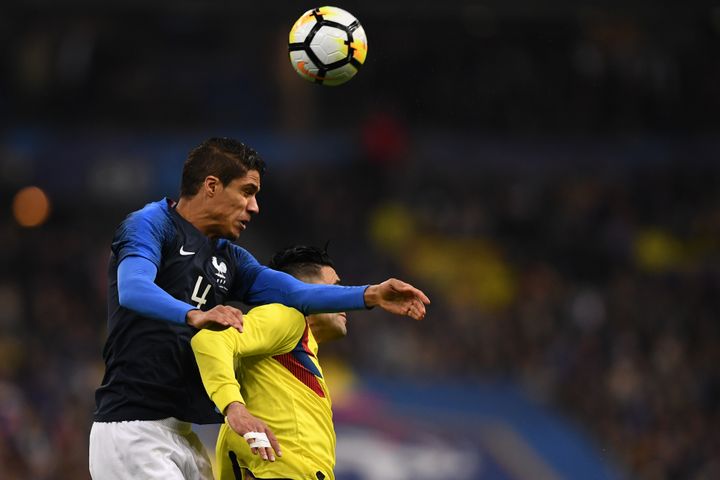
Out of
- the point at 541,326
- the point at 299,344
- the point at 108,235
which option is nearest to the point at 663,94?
the point at 541,326

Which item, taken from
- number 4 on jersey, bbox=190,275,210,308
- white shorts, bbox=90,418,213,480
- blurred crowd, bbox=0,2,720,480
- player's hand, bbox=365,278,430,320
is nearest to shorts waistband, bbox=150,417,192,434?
white shorts, bbox=90,418,213,480

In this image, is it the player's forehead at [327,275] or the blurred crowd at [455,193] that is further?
the blurred crowd at [455,193]

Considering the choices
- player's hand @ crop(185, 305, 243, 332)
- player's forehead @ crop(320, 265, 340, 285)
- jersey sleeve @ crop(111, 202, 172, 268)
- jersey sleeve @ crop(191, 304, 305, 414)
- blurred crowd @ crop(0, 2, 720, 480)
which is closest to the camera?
player's hand @ crop(185, 305, 243, 332)

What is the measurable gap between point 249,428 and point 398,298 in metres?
0.81

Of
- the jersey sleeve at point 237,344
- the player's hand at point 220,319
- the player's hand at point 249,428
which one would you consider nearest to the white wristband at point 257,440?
the player's hand at point 249,428

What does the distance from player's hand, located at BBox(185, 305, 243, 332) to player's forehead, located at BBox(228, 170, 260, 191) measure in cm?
78

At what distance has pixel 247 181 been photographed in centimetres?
443

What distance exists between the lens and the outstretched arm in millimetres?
4244

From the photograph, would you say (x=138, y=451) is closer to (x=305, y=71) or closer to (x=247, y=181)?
(x=247, y=181)

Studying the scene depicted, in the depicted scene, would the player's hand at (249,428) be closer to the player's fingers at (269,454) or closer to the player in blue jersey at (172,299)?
the player's fingers at (269,454)

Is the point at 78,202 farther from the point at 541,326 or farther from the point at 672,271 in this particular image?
the point at 672,271

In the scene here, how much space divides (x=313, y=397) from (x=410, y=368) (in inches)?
375

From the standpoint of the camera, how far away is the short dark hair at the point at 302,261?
4.91 meters

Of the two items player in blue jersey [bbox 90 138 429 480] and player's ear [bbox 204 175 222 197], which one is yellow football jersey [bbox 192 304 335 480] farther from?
→ player's ear [bbox 204 175 222 197]
